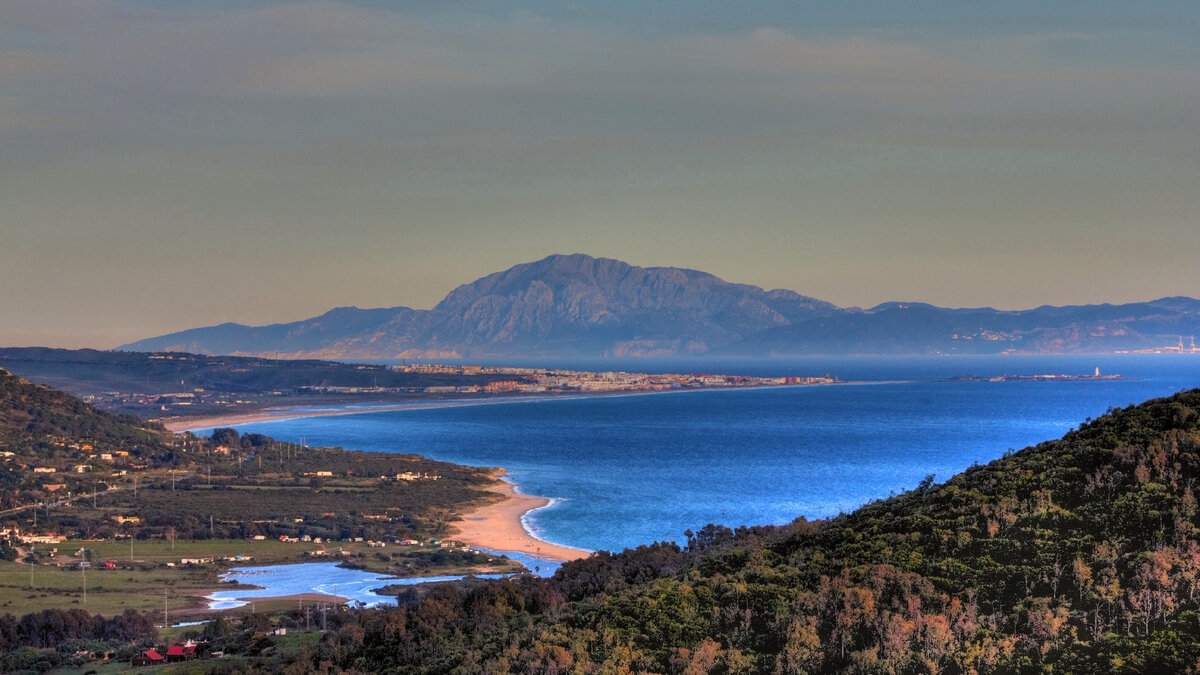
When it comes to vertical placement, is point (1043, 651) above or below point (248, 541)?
above

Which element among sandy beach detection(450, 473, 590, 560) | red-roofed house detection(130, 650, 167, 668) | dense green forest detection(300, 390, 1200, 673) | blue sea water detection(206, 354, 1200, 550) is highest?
dense green forest detection(300, 390, 1200, 673)

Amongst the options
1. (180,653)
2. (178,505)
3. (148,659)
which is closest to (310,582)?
(180,653)

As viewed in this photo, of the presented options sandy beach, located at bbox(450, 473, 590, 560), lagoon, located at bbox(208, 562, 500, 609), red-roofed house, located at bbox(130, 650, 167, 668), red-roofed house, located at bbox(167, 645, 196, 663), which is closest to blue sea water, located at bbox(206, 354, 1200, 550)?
sandy beach, located at bbox(450, 473, 590, 560)

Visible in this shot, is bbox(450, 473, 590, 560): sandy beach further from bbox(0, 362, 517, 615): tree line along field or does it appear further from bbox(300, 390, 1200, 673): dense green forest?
bbox(300, 390, 1200, 673): dense green forest

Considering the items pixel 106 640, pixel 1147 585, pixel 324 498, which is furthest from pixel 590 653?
pixel 324 498

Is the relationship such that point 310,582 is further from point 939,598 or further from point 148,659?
point 939,598

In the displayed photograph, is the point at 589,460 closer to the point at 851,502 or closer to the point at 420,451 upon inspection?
the point at 420,451
